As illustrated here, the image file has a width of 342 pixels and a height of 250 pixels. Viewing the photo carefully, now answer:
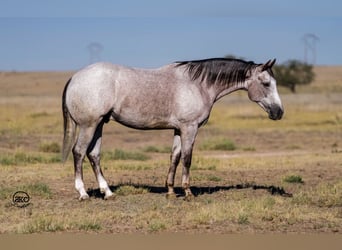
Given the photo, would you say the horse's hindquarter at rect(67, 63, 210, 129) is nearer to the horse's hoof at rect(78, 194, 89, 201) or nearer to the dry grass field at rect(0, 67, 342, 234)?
the horse's hoof at rect(78, 194, 89, 201)

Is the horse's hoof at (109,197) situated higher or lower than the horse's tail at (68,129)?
lower

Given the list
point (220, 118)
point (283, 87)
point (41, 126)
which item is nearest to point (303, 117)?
point (220, 118)

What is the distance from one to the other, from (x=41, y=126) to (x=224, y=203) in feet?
88.8

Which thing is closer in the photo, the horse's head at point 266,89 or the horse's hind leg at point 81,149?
the horse's hind leg at point 81,149

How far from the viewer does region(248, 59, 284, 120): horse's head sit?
499 inches

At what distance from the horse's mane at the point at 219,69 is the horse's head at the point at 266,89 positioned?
0.55 feet

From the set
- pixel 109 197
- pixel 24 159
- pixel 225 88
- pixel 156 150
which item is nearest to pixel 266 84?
pixel 225 88

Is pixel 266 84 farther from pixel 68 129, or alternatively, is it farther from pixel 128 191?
pixel 68 129

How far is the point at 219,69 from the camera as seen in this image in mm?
12695

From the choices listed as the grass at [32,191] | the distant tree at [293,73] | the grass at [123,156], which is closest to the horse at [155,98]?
the grass at [32,191]

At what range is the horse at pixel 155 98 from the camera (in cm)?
1172

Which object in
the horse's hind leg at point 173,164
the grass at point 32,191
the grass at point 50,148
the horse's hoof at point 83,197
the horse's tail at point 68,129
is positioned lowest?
the grass at point 50,148

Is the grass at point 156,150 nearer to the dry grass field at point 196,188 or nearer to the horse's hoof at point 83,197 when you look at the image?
the dry grass field at point 196,188

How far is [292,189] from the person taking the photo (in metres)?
13.8
